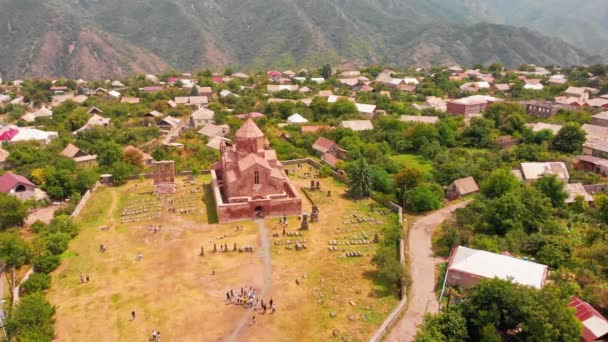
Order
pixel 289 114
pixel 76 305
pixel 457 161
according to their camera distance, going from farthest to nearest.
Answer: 1. pixel 289 114
2. pixel 457 161
3. pixel 76 305

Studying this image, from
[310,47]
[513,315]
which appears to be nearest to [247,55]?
[310,47]

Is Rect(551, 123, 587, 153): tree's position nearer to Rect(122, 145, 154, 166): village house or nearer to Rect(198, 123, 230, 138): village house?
Rect(198, 123, 230, 138): village house

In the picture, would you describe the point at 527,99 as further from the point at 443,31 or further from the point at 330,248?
the point at 443,31

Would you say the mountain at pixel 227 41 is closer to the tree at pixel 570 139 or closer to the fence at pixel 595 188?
the tree at pixel 570 139

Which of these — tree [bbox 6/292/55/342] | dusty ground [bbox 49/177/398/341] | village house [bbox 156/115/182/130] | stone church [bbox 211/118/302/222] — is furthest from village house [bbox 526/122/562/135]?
tree [bbox 6/292/55/342]

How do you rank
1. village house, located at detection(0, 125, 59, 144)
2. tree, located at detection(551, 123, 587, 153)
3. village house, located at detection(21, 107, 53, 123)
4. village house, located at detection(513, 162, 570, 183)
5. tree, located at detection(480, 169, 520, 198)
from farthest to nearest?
1. village house, located at detection(21, 107, 53, 123)
2. village house, located at detection(0, 125, 59, 144)
3. tree, located at detection(551, 123, 587, 153)
4. village house, located at detection(513, 162, 570, 183)
5. tree, located at detection(480, 169, 520, 198)

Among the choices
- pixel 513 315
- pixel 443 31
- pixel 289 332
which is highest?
pixel 443 31
